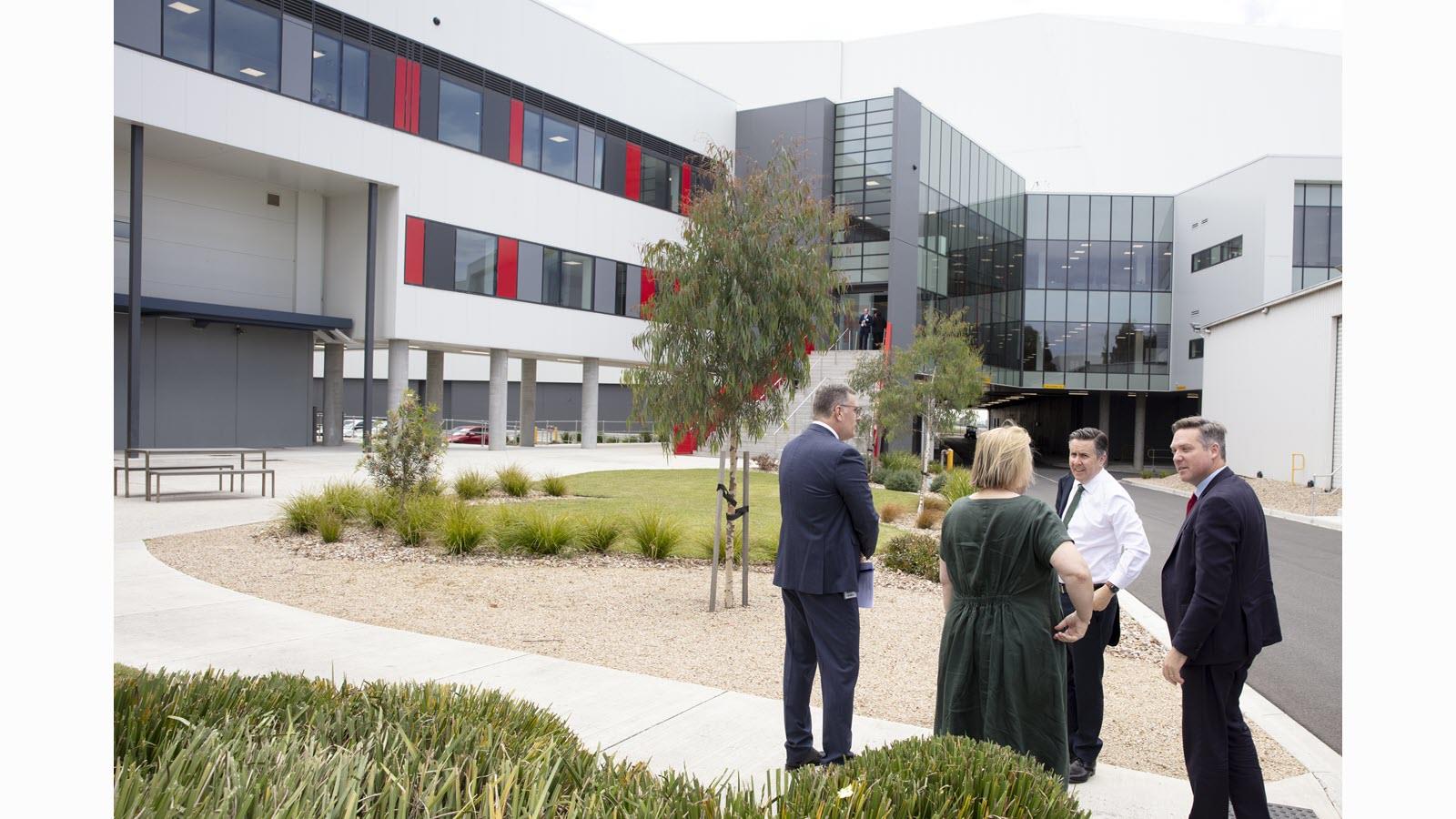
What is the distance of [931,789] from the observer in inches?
99.8

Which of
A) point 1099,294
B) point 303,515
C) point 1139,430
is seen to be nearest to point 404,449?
point 303,515

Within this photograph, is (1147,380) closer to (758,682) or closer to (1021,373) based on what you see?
(1021,373)

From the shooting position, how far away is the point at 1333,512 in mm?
21391

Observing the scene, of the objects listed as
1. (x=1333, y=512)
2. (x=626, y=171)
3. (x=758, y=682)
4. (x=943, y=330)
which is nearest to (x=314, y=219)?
(x=626, y=171)

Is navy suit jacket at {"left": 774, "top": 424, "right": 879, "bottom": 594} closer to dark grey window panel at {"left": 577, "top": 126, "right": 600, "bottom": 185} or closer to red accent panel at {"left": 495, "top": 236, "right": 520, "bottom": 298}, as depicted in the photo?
red accent panel at {"left": 495, "top": 236, "right": 520, "bottom": 298}

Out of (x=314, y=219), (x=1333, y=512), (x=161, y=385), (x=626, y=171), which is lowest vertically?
(x=1333, y=512)

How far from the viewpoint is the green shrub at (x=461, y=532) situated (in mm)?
11133

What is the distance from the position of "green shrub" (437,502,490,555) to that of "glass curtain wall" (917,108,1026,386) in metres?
31.8

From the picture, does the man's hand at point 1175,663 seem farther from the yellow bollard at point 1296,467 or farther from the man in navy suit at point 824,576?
the yellow bollard at point 1296,467

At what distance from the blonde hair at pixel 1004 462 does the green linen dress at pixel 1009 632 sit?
0.25 ft

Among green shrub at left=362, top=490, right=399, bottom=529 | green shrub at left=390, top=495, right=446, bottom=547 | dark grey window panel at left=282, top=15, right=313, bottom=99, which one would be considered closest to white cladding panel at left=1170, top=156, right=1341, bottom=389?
dark grey window panel at left=282, top=15, right=313, bottom=99

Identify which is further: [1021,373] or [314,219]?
[1021,373]

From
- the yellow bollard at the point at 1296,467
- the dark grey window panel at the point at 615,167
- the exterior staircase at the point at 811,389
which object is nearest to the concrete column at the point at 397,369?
the dark grey window panel at the point at 615,167

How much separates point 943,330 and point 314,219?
2046 centimetres
